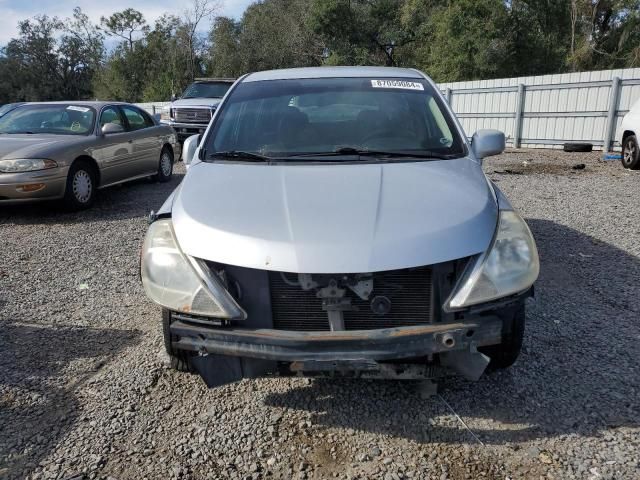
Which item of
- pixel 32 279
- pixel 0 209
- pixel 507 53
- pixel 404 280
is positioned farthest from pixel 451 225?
pixel 507 53

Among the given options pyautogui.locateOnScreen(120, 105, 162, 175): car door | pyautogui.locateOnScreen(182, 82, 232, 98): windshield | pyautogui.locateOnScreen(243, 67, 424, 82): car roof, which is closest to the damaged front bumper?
pyautogui.locateOnScreen(243, 67, 424, 82): car roof

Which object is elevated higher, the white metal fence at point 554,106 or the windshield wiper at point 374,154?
the windshield wiper at point 374,154

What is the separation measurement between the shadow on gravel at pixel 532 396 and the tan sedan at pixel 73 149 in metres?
5.59

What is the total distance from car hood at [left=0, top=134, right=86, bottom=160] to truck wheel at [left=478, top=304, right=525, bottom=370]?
645 cm

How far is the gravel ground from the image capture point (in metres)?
2.37

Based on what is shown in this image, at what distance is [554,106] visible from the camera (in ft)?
48.3

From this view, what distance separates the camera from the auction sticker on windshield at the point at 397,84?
3.81 metres

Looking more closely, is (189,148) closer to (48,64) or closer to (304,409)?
(304,409)

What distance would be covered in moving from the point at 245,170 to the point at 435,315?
1.40m

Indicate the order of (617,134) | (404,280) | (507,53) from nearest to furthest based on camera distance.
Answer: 1. (404,280)
2. (617,134)
3. (507,53)

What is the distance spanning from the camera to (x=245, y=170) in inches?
120

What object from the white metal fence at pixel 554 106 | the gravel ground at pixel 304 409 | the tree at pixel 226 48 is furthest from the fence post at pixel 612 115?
the tree at pixel 226 48

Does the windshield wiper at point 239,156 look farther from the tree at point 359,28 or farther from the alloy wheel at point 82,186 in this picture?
the tree at point 359,28

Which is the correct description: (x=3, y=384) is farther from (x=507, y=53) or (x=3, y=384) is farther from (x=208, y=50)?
(x=208, y=50)
